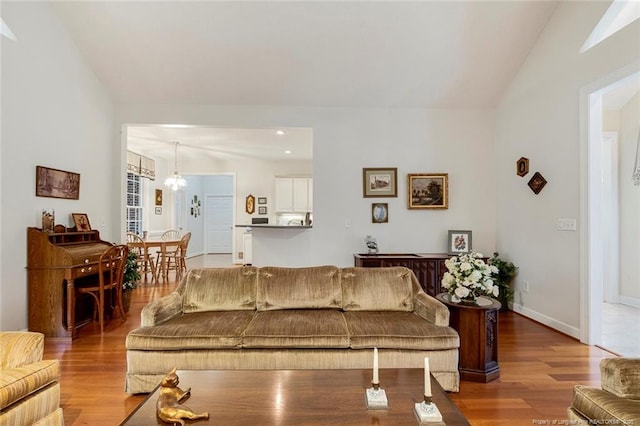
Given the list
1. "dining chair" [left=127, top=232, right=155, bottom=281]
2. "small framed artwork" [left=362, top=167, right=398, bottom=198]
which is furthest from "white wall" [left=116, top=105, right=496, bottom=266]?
"dining chair" [left=127, top=232, right=155, bottom=281]

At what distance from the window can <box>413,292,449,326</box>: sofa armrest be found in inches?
265

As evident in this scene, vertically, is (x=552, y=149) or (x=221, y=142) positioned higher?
(x=221, y=142)

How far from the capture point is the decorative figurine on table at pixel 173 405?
4.17 feet

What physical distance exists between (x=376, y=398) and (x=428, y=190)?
367 cm

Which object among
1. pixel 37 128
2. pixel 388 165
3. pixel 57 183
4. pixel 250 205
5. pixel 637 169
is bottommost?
pixel 250 205

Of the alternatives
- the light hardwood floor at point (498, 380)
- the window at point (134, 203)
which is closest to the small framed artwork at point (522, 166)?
the light hardwood floor at point (498, 380)

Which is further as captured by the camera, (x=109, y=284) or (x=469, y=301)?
(x=109, y=284)

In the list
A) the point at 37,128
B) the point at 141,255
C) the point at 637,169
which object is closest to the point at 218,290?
the point at 37,128

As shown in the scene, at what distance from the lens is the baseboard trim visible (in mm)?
3266

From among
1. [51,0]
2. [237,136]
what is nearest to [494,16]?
[237,136]

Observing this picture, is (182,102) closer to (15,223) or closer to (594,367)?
(15,223)

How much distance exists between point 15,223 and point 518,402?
15.0ft

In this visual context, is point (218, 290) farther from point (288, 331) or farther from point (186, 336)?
point (288, 331)

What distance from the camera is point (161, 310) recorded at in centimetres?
235
